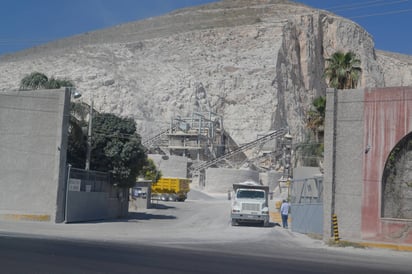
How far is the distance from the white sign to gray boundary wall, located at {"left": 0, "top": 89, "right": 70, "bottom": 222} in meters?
0.71

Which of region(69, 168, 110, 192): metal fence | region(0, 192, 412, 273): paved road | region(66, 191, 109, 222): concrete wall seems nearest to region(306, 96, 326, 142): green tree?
region(0, 192, 412, 273): paved road

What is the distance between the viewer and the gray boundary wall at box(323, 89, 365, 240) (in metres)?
26.0

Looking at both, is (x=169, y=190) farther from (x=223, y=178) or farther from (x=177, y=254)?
(x=177, y=254)

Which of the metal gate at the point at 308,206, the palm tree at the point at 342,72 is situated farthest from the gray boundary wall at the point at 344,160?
the palm tree at the point at 342,72

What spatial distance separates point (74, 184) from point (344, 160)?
48.2 feet

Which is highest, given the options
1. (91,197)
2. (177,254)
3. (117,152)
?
(117,152)

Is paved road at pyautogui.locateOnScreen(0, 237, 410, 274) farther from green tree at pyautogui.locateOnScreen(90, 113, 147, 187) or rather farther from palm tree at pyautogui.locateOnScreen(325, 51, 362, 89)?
palm tree at pyautogui.locateOnScreen(325, 51, 362, 89)

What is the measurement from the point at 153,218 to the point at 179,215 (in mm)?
4520

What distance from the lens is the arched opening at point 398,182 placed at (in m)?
25.2

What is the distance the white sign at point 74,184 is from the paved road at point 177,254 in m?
2.07

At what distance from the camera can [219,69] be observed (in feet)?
357

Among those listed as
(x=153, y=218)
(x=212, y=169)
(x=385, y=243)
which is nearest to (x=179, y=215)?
(x=153, y=218)

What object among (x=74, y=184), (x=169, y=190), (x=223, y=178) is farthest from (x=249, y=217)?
(x=223, y=178)

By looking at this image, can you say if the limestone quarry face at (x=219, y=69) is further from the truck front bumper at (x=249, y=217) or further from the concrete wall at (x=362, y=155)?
the concrete wall at (x=362, y=155)
